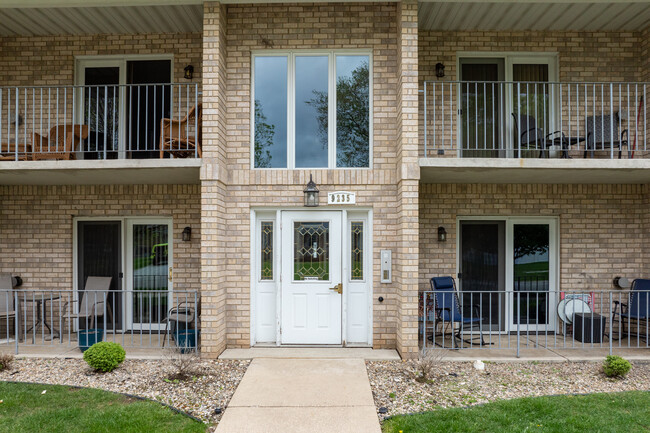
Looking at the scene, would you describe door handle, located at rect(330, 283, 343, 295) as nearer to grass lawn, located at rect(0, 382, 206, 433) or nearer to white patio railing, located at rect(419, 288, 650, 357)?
white patio railing, located at rect(419, 288, 650, 357)

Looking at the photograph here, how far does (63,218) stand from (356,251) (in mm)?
5190

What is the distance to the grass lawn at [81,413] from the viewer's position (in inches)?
148

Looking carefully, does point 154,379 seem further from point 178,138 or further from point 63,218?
point 63,218

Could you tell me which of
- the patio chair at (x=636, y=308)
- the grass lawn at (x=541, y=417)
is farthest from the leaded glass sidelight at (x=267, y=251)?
the patio chair at (x=636, y=308)

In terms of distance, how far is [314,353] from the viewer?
19.2 ft

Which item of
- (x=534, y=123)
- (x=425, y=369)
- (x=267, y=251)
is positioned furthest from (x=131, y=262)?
(x=534, y=123)

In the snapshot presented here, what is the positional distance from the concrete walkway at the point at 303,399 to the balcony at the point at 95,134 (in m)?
3.06

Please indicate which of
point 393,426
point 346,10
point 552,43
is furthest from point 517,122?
point 393,426

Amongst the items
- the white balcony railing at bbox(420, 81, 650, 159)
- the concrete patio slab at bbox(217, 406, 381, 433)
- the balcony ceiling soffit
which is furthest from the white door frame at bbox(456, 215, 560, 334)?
the concrete patio slab at bbox(217, 406, 381, 433)

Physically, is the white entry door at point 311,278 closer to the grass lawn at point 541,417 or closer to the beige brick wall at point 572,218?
the beige brick wall at point 572,218

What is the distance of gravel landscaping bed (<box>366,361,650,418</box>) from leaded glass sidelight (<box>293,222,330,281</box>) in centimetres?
155

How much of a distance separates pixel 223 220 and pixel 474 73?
16.5ft

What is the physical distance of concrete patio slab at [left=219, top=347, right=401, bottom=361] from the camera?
5664 millimetres

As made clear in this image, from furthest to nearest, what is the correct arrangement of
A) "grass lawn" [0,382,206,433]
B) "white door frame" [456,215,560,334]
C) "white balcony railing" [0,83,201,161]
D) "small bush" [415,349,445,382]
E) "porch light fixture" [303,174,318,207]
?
"white door frame" [456,215,560,334], "white balcony railing" [0,83,201,161], "porch light fixture" [303,174,318,207], "small bush" [415,349,445,382], "grass lawn" [0,382,206,433]
